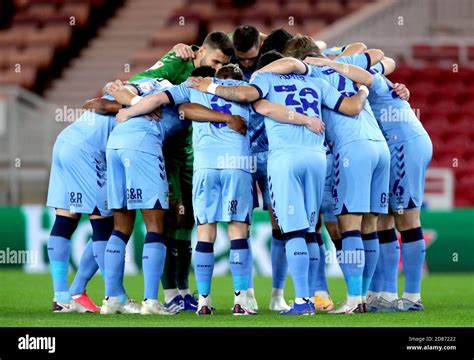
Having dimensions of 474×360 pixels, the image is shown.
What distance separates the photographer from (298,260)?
9125mm

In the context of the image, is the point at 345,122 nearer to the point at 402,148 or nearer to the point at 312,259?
the point at 402,148

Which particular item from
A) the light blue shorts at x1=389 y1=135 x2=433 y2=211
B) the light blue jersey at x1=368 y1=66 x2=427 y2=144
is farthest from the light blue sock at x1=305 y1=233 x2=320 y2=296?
the light blue jersey at x1=368 y1=66 x2=427 y2=144

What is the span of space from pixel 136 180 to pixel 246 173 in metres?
A: 0.84


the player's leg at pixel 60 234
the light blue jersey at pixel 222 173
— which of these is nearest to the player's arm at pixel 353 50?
the light blue jersey at pixel 222 173

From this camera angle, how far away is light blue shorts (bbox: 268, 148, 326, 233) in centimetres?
921

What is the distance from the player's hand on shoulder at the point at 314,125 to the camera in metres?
9.32

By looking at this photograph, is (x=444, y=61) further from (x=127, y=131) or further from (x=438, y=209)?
(x=127, y=131)

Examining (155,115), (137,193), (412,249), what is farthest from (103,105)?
(412,249)

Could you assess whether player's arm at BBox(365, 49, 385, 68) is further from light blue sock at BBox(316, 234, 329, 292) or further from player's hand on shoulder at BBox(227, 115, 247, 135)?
light blue sock at BBox(316, 234, 329, 292)

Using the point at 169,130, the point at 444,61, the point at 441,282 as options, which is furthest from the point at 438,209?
the point at 169,130

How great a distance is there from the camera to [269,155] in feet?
30.8

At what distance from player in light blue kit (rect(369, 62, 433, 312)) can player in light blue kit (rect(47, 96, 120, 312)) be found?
7.21 ft

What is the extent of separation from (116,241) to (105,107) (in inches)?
44.5

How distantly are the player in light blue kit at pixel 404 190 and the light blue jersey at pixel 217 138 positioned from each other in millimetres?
1187
